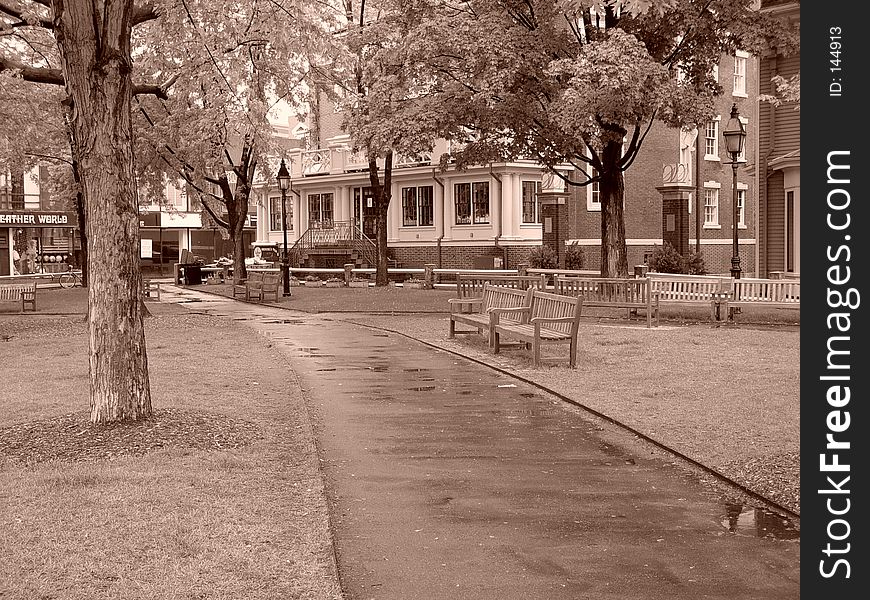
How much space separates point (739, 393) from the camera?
11578 millimetres

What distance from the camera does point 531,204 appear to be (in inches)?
1619

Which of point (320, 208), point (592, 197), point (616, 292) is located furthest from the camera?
point (320, 208)

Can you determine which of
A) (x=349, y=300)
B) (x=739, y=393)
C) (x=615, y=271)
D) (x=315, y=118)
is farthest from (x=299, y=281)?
(x=739, y=393)

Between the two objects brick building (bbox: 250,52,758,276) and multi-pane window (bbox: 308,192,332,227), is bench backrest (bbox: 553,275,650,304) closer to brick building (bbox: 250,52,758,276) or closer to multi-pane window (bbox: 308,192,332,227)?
brick building (bbox: 250,52,758,276)

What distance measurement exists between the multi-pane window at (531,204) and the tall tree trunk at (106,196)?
32.6 m

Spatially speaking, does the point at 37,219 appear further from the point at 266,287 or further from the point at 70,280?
the point at 266,287

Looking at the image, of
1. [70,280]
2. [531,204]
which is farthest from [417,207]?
[70,280]

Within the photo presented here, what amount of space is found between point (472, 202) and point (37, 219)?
27.2 metres

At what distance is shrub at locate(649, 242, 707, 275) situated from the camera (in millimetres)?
34969

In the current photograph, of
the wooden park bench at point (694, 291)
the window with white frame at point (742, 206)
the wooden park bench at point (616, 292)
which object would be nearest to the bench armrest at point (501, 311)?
the wooden park bench at point (616, 292)

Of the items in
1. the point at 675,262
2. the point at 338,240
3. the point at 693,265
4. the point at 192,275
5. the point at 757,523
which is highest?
the point at 338,240

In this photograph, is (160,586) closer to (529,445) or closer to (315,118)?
(529,445)

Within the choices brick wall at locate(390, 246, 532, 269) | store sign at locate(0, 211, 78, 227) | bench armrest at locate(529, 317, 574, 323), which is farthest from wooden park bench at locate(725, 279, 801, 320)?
store sign at locate(0, 211, 78, 227)

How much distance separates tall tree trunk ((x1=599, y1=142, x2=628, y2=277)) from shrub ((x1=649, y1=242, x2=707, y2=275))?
1017 cm
